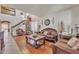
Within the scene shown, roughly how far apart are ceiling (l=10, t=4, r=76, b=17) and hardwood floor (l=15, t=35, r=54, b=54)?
404 mm

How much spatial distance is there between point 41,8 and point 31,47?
23.4 inches

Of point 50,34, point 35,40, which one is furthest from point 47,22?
point 35,40

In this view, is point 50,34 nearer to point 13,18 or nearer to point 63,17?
point 63,17

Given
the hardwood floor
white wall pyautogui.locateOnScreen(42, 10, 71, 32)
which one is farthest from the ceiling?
the hardwood floor

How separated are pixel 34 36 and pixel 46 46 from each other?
0.76ft

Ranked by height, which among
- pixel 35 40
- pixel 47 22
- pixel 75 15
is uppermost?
pixel 75 15

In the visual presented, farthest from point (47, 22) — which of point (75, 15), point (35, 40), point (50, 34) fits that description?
point (75, 15)

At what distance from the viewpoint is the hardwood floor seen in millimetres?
2303

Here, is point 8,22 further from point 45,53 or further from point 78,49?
point 78,49

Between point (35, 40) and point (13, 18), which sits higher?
point (13, 18)

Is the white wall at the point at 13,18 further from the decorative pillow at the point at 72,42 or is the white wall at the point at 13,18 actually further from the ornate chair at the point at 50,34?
the decorative pillow at the point at 72,42

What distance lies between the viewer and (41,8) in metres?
2.32

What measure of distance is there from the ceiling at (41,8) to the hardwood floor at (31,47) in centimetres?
40

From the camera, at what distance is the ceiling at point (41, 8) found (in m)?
2.30
